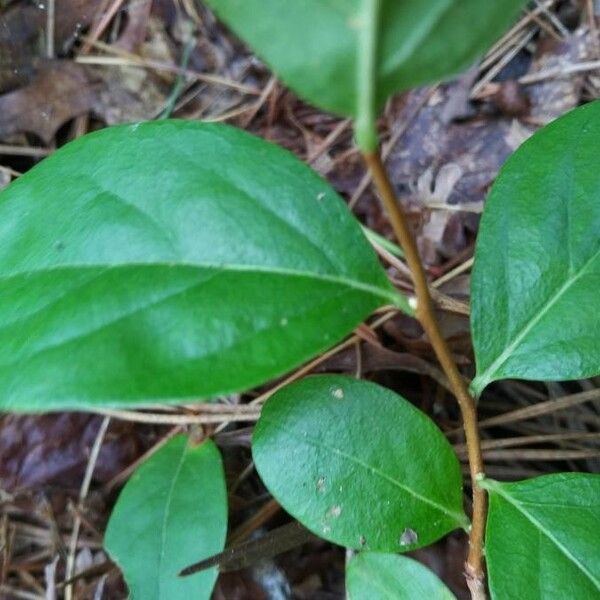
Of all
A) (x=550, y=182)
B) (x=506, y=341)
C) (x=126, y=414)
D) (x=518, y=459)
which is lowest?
(x=518, y=459)

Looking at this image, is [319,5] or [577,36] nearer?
[319,5]

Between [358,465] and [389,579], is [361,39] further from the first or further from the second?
[389,579]

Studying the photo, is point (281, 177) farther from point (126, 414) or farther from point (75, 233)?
point (126, 414)

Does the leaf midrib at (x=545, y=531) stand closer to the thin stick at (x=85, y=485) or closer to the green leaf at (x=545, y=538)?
the green leaf at (x=545, y=538)

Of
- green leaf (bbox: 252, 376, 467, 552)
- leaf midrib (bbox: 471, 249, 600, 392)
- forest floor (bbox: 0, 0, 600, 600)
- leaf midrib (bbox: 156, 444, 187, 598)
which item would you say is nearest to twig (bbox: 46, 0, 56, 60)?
forest floor (bbox: 0, 0, 600, 600)

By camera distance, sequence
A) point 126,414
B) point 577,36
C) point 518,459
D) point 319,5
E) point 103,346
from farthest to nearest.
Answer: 1. point 577,36
2. point 126,414
3. point 518,459
4. point 103,346
5. point 319,5

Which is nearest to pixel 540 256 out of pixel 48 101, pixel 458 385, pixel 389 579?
pixel 458 385

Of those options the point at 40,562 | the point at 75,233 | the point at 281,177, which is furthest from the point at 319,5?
the point at 40,562

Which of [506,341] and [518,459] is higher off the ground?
[506,341]
